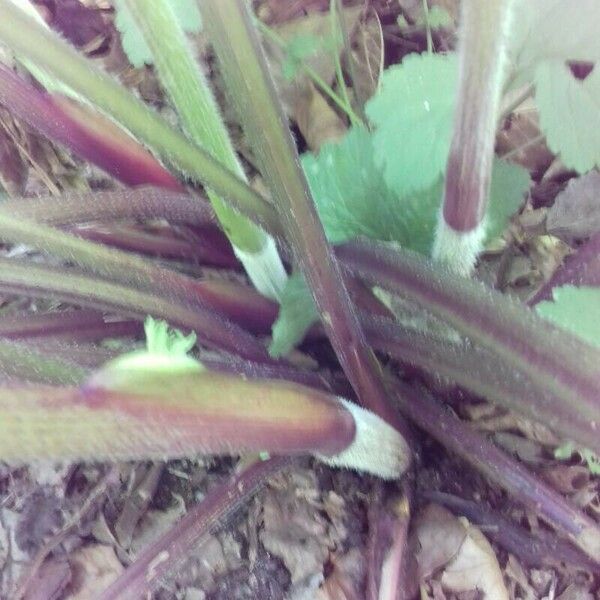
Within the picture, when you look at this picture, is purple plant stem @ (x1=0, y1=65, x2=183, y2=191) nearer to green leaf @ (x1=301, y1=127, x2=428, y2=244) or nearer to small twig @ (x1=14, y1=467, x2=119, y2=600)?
green leaf @ (x1=301, y1=127, x2=428, y2=244)

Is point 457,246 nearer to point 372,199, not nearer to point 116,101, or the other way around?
point 372,199

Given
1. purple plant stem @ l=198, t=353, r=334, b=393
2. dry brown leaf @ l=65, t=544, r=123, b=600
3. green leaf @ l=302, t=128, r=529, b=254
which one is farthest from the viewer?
dry brown leaf @ l=65, t=544, r=123, b=600

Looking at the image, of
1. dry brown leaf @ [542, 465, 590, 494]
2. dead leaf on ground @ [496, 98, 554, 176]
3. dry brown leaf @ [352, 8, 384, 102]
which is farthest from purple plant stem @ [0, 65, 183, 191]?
dry brown leaf @ [542, 465, 590, 494]

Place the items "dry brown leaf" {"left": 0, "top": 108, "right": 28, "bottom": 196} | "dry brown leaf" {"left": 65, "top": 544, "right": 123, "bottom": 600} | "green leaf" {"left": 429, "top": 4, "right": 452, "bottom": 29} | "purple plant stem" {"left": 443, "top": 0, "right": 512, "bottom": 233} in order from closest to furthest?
"purple plant stem" {"left": 443, "top": 0, "right": 512, "bottom": 233} → "dry brown leaf" {"left": 65, "top": 544, "right": 123, "bottom": 600} → "green leaf" {"left": 429, "top": 4, "right": 452, "bottom": 29} → "dry brown leaf" {"left": 0, "top": 108, "right": 28, "bottom": 196}

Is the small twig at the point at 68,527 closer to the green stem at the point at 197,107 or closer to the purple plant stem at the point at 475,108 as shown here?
the green stem at the point at 197,107

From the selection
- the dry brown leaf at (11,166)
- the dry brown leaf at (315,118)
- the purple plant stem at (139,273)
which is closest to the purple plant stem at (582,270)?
the purple plant stem at (139,273)
